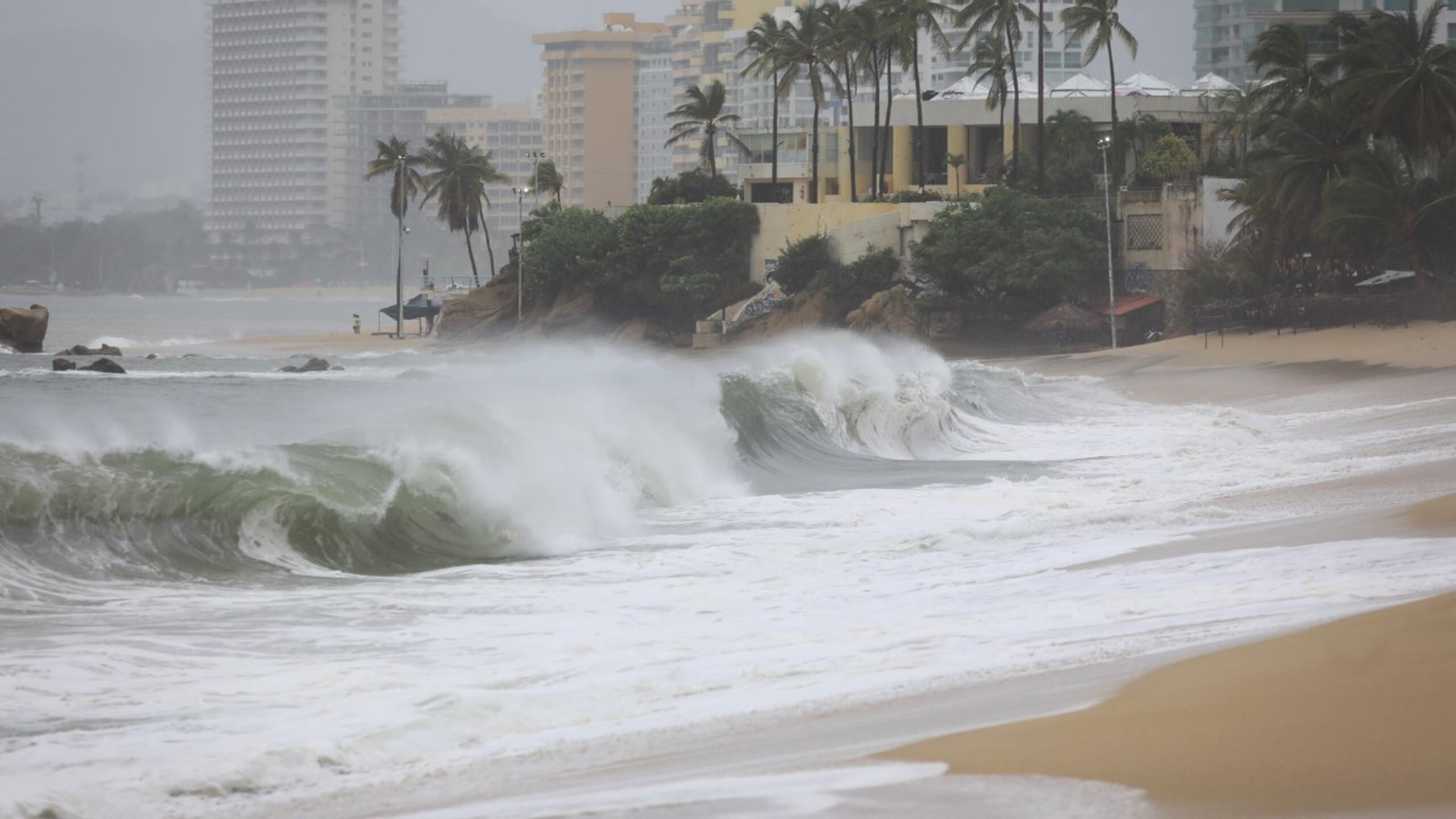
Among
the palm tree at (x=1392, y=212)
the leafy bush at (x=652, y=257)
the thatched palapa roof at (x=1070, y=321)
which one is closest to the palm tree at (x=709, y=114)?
the leafy bush at (x=652, y=257)

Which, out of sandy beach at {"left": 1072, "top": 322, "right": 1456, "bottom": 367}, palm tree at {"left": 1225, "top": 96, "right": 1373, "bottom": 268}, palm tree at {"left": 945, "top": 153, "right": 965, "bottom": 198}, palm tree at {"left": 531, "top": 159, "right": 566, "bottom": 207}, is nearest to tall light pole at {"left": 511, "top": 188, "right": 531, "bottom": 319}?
palm tree at {"left": 531, "top": 159, "right": 566, "bottom": 207}

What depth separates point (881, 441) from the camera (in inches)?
1091

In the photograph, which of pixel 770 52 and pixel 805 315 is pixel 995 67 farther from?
pixel 805 315

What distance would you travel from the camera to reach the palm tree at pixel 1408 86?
45.3 metres

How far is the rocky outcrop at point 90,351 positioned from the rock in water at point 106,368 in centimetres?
915

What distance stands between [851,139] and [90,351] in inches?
1266

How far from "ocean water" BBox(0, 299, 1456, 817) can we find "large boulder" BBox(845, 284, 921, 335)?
3600 centimetres

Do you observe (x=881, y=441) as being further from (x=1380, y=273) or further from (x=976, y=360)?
(x=976, y=360)

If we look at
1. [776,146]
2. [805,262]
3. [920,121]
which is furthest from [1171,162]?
[776,146]

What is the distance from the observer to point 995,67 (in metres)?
70.1

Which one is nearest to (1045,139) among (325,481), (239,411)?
(239,411)

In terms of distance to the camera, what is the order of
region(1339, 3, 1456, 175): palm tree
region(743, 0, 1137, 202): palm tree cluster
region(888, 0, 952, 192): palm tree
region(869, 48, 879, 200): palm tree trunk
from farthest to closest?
region(869, 48, 879, 200): palm tree trunk, region(888, 0, 952, 192): palm tree, region(743, 0, 1137, 202): palm tree cluster, region(1339, 3, 1456, 175): palm tree

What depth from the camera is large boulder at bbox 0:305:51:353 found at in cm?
6619

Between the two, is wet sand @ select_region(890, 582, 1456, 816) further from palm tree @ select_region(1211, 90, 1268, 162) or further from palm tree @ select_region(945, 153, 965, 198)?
palm tree @ select_region(945, 153, 965, 198)
